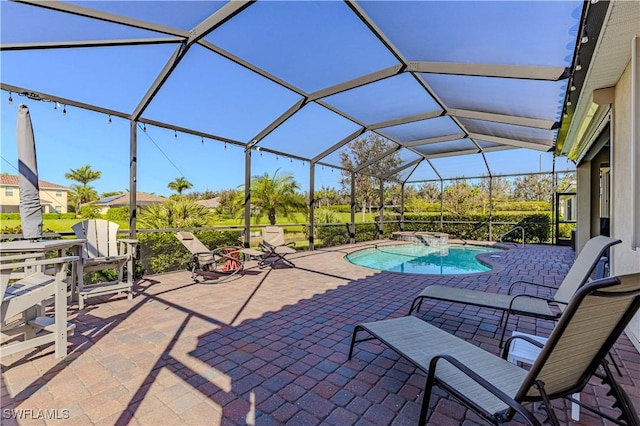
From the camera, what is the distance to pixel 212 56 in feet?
15.2

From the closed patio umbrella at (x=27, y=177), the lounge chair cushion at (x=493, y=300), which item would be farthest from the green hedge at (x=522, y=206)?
the closed patio umbrella at (x=27, y=177)

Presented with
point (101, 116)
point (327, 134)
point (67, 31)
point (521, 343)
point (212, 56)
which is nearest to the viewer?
point (521, 343)

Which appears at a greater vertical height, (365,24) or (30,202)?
(365,24)

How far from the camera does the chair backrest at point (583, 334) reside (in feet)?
4.32

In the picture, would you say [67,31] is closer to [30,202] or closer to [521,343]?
[30,202]

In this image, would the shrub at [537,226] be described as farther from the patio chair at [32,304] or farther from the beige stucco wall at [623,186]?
the patio chair at [32,304]

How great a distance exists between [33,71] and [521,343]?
270 inches

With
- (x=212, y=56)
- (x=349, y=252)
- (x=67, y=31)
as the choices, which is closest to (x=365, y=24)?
(x=212, y=56)

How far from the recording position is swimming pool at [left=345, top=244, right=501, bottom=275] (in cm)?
881

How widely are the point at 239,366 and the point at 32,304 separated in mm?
1964

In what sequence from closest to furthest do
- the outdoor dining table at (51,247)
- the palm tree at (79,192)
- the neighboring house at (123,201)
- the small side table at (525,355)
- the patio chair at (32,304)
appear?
the small side table at (525,355) → the patio chair at (32,304) → the outdoor dining table at (51,247) → the neighboring house at (123,201) → the palm tree at (79,192)

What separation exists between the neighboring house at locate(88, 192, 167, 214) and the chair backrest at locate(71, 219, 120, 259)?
1.58m

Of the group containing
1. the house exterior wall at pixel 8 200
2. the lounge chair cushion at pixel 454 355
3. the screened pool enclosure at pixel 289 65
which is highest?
the screened pool enclosure at pixel 289 65

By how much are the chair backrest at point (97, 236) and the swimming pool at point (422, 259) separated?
635 centimetres
